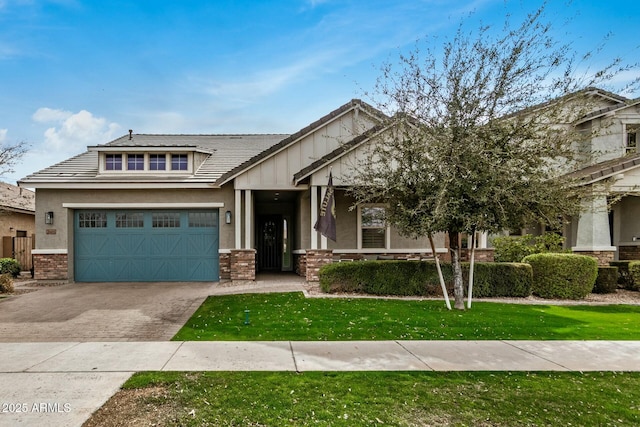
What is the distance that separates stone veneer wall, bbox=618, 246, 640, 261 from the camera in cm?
1427

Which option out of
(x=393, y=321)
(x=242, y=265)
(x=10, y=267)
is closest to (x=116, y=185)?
(x=242, y=265)

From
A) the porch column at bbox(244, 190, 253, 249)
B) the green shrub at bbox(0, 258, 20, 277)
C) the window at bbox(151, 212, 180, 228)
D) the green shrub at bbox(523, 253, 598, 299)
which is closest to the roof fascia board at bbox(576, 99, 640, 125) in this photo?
the green shrub at bbox(523, 253, 598, 299)

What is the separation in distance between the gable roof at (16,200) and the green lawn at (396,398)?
58.3 feet

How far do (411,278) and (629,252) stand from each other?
389 inches

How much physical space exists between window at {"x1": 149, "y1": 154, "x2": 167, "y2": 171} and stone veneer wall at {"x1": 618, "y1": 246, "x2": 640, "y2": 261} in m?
17.8

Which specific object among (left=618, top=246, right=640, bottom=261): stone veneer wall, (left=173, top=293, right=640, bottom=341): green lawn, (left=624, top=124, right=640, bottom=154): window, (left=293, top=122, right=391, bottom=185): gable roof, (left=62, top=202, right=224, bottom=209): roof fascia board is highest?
(left=624, top=124, right=640, bottom=154): window

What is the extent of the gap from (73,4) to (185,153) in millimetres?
5461

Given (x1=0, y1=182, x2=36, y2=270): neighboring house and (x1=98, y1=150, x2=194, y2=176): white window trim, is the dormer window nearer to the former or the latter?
(x1=98, y1=150, x2=194, y2=176): white window trim

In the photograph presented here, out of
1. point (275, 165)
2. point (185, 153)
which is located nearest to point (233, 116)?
point (185, 153)

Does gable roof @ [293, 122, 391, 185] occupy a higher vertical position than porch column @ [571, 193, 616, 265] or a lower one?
higher

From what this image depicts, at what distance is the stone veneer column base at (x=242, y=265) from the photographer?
13.0 meters

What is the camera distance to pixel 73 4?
11000 millimetres

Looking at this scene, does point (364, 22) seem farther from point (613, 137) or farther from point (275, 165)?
point (613, 137)

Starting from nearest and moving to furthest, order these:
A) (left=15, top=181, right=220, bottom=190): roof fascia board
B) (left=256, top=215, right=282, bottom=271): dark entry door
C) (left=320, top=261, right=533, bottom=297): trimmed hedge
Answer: (left=320, top=261, right=533, bottom=297): trimmed hedge
(left=15, top=181, right=220, bottom=190): roof fascia board
(left=256, top=215, right=282, bottom=271): dark entry door
